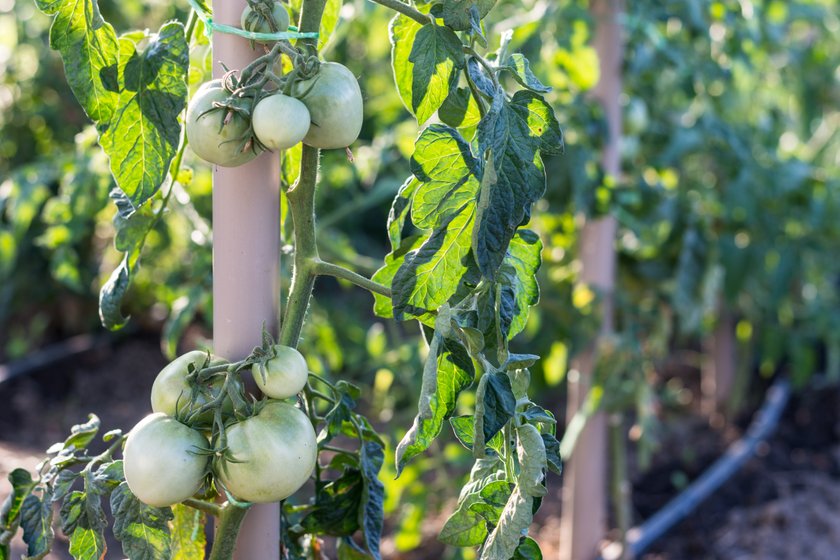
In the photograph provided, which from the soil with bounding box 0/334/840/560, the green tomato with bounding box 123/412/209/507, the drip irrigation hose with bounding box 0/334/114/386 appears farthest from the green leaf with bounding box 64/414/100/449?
the drip irrigation hose with bounding box 0/334/114/386

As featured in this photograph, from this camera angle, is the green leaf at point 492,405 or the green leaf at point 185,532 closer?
the green leaf at point 492,405

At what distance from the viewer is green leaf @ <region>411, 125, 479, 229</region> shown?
628mm

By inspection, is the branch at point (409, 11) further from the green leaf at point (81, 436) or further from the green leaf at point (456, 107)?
the green leaf at point (81, 436)

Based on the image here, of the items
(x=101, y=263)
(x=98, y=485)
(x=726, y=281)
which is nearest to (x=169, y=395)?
(x=98, y=485)

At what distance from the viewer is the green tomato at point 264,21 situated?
0.65 m

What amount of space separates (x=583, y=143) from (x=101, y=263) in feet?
6.55

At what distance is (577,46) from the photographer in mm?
1426

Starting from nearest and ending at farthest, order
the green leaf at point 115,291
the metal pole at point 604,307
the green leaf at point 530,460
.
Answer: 1. the green leaf at point 530,460
2. the green leaf at point 115,291
3. the metal pole at point 604,307

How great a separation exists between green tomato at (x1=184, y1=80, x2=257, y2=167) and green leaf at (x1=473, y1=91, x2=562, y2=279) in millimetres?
170

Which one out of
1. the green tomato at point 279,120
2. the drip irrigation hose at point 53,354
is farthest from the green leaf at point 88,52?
the drip irrigation hose at point 53,354

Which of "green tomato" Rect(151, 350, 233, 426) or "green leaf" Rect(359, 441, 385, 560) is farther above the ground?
"green tomato" Rect(151, 350, 233, 426)

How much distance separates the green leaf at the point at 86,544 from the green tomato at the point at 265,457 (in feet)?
0.43

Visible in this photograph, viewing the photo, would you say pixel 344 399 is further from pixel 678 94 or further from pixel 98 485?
pixel 678 94

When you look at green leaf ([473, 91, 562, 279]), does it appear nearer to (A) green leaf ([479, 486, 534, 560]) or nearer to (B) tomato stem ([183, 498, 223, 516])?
(A) green leaf ([479, 486, 534, 560])
